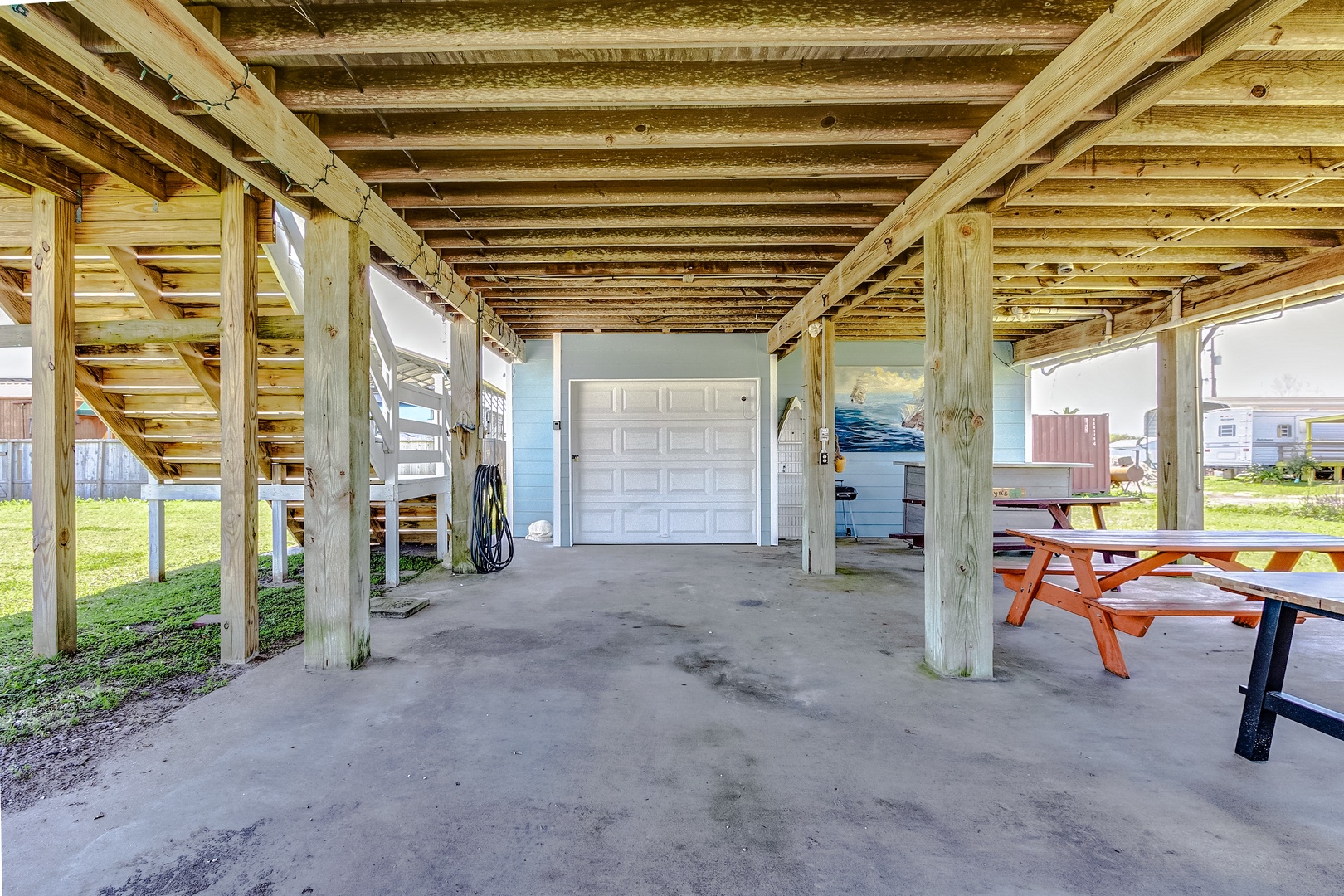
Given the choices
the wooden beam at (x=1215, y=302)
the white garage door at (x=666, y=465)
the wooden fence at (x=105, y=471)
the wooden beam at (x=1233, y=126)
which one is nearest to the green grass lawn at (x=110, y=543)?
the wooden fence at (x=105, y=471)

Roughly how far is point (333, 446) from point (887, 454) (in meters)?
6.59

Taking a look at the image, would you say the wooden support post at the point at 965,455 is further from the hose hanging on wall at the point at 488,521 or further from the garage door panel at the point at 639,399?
the garage door panel at the point at 639,399

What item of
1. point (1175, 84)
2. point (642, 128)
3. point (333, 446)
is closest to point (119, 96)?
point (333, 446)

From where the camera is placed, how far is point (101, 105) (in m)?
2.42

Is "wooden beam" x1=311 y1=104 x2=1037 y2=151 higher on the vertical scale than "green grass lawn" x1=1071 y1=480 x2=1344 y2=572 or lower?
higher

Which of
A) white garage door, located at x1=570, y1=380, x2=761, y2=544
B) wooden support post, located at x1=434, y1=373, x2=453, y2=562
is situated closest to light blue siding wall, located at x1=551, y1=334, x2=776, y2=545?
white garage door, located at x1=570, y1=380, x2=761, y2=544

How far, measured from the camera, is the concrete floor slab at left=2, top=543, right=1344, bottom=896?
4.91ft

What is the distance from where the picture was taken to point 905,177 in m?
3.00

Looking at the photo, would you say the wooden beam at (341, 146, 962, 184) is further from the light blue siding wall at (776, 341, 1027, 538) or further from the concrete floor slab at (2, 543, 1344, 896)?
the light blue siding wall at (776, 341, 1027, 538)

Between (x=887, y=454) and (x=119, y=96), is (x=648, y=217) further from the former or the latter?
(x=887, y=454)

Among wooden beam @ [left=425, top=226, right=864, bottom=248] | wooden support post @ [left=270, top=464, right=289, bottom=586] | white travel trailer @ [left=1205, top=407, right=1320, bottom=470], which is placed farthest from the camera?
white travel trailer @ [left=1205, top=407, right=1320, bottom=470]

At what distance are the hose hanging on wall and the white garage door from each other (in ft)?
5.93

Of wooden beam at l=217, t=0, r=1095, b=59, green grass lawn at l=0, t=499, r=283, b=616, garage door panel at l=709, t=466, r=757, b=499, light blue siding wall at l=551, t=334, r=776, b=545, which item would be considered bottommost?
green grass lawn at l=0, t=499, r=283, b=616

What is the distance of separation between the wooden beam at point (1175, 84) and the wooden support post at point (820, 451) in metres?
2.55
